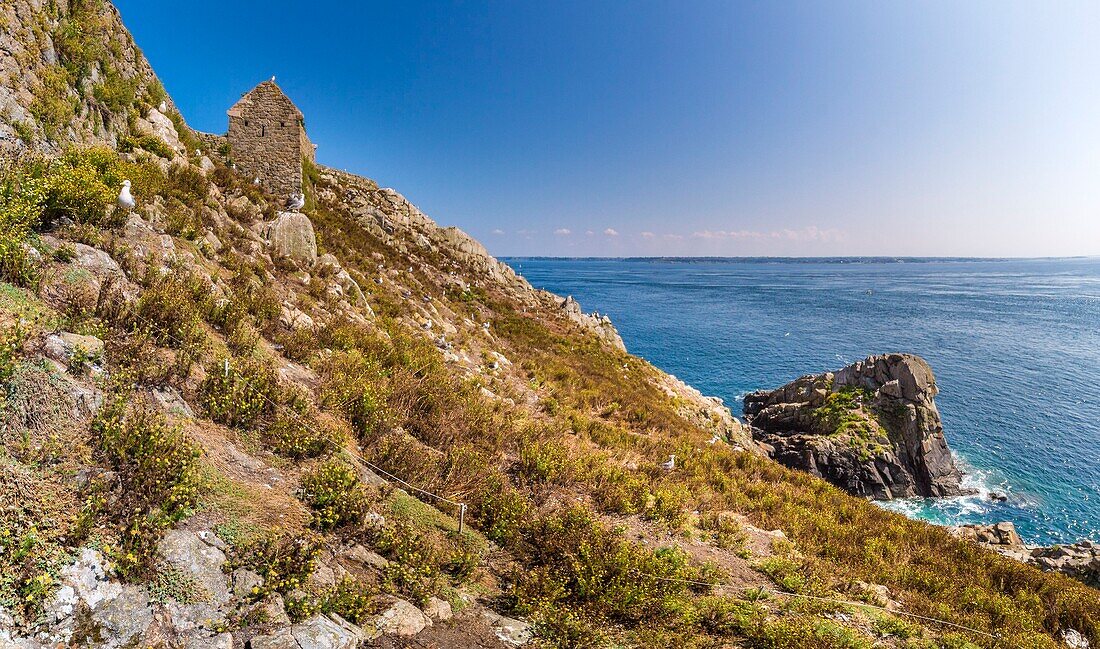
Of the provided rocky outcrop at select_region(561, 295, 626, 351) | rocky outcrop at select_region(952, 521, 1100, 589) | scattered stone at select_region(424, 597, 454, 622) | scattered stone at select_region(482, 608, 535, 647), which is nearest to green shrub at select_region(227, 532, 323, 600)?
scattered stone at select_region(424, 597, 454, 622)

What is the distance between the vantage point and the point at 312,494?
17.5 feet

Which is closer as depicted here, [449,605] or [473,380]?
[449,605]

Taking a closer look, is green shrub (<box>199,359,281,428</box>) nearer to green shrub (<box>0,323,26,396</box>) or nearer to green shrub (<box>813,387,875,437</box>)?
green shrub (<box>0,323,26,396</box>)

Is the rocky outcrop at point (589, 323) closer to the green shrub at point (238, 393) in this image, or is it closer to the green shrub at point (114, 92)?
the green shrub at point (114, 92)

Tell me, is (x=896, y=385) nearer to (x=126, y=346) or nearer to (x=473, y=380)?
(x=473, y=380)

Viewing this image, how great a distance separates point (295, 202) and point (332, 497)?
1454cm

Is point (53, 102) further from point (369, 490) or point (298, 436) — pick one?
point (369, 490)

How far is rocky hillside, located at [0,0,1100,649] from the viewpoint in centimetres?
387

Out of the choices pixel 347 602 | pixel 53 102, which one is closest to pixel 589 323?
pixel 53 102

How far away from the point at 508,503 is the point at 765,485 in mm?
8514

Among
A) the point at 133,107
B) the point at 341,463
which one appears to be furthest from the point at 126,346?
the point at 133,107

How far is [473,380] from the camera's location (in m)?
12.8

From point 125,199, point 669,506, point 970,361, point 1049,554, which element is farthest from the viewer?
point 970,361

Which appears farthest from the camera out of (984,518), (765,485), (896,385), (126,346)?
(896,385)
